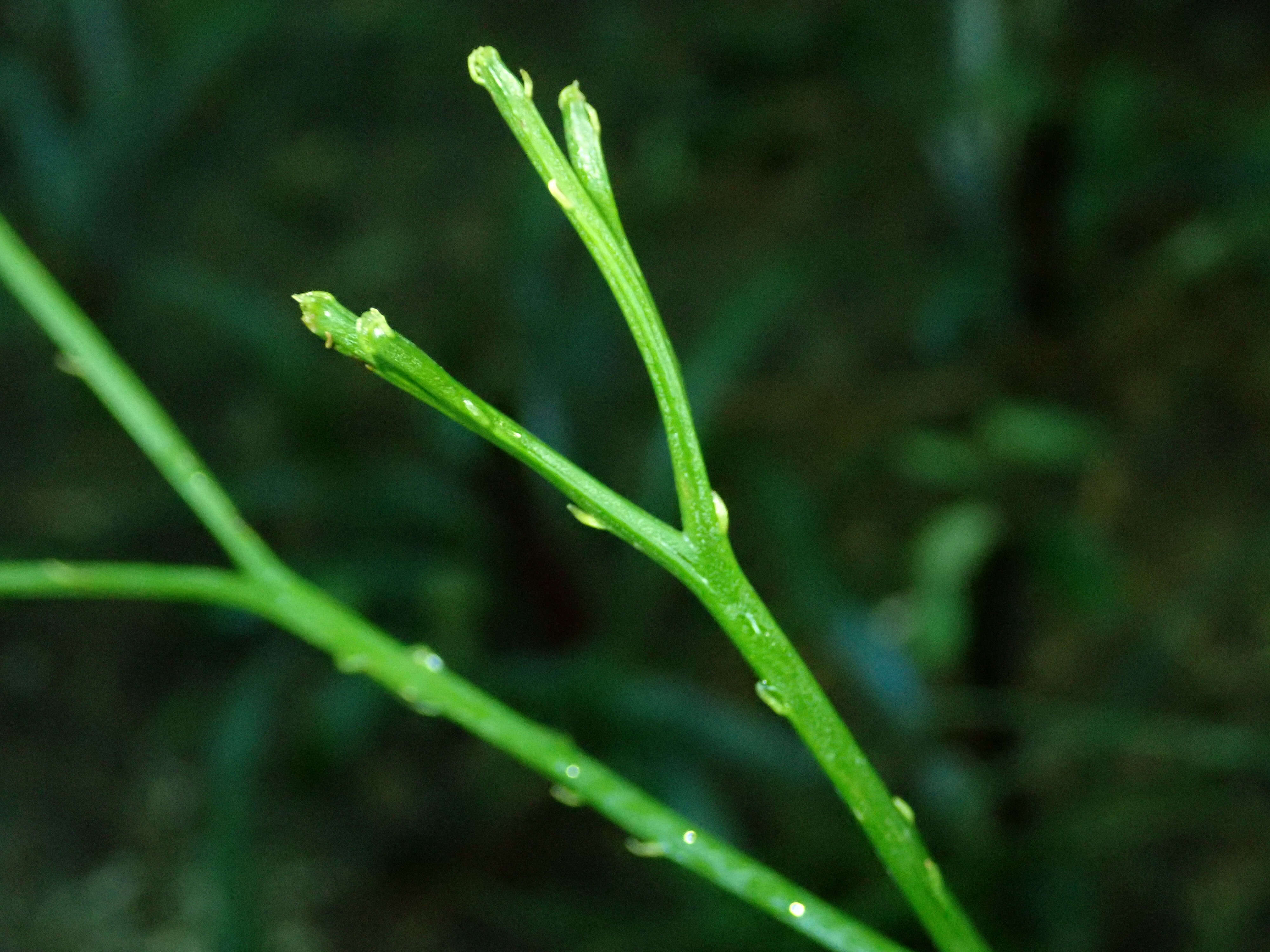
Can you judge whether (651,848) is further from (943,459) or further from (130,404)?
(943,459)

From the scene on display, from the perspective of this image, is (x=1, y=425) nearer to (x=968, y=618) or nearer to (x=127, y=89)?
(x=127, y=89)

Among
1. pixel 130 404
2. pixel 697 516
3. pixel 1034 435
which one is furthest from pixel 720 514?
pixel 1034 435

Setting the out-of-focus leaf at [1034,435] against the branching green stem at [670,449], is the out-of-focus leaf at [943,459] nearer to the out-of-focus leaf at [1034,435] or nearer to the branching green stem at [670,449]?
the out-of-focus leaf at [1034,435]

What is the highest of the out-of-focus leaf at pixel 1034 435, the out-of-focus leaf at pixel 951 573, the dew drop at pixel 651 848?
the out-of-focus leaf at pixel 1034 435

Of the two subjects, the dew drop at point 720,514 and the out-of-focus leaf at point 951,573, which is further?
the out-of-focus leaf at point 951,573

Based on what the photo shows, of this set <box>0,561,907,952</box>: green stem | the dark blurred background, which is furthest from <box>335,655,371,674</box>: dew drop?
the dark blurred background

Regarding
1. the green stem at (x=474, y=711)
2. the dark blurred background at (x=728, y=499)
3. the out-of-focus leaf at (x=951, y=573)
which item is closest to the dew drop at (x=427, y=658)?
the green stem at (x=474, y=711)

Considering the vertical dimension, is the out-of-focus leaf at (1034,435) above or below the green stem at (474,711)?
above
